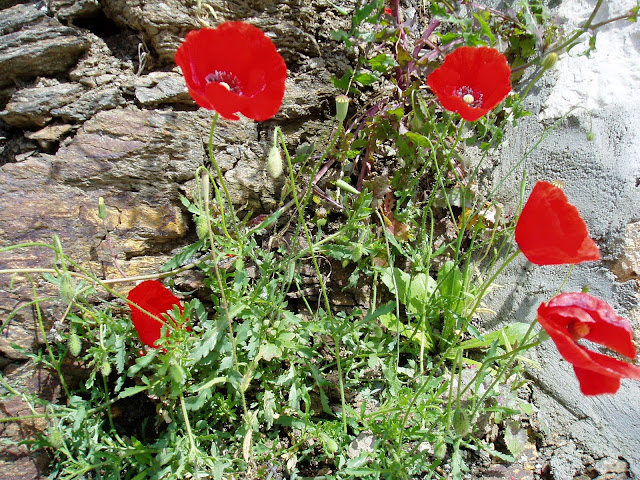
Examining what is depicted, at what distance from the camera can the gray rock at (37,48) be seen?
2.07 metres

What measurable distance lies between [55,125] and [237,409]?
1.46 meters

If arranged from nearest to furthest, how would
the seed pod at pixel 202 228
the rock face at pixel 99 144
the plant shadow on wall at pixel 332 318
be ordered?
the plant shadow on wall at pixel 332 318, the seed pod at pixel 202 228, the rock face at pixel 99 144

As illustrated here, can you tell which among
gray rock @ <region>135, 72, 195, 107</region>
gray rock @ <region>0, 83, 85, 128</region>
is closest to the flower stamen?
gray rock @ <region>135, 72, 195, 107</region>

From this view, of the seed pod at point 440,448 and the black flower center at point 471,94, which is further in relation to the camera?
the black flower center at point 471,94

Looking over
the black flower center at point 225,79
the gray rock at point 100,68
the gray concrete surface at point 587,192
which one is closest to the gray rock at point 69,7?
the gray rock at point 100,68

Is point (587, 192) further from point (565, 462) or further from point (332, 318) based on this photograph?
point (332, 318)

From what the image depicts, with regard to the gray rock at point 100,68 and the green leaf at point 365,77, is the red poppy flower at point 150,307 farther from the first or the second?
the green leaf at point 365,77

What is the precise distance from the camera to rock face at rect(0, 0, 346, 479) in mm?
1907

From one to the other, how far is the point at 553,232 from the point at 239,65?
3.68ft

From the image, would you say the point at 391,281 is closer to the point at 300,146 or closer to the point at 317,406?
the point at 317,406

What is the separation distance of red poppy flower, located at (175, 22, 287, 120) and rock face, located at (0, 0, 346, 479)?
0.65m

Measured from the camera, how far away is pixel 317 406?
2115 mm

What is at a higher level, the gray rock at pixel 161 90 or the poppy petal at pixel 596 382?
the gray rock at pixel 161 90

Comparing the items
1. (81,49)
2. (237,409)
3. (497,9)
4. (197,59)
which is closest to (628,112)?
(497,9)
